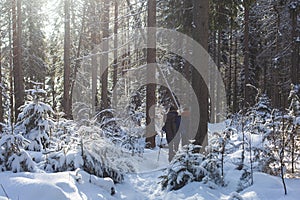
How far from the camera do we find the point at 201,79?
8.06 m

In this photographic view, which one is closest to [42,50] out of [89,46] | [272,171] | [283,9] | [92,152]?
[89,46]

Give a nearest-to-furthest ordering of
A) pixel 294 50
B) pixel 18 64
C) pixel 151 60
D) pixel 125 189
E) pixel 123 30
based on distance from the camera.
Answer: pixel 125 189, pixel 151 60, pixel 123 30, pixel 18 64, pixel 294 50

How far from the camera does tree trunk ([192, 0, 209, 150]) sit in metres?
8.05

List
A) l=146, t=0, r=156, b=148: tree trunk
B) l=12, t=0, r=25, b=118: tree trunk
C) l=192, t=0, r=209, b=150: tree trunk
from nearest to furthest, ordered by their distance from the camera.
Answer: l=192, t=0, r=209, b=150: tree trunk
l=146, t=0, r=156, b=148: tree trunk
l=12, t=0, r=25, b=118: tree trunk

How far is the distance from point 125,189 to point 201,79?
3.25 meters

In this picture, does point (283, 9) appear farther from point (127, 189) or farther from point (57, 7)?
point (127, 189)

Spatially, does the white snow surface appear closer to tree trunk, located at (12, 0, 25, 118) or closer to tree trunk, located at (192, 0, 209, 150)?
→ tree trunk, located at (192, 0, 209, 150)

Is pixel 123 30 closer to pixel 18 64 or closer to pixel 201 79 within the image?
pixel 201 79

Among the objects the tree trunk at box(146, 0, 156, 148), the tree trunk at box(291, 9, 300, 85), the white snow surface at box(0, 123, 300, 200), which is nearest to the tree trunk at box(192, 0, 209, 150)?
the white snow surface at box(0, 123, 300, 200)

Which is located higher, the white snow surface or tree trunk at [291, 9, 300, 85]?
tree trunk at [291, 9, 300, 85]

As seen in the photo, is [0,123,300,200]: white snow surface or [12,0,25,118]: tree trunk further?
[12,0,25,118]: tree trunk

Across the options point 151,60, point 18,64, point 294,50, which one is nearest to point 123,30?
point 151,60

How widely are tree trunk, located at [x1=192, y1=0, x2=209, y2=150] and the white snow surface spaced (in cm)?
A: 145

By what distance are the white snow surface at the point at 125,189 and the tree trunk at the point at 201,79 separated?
1.45 metres
